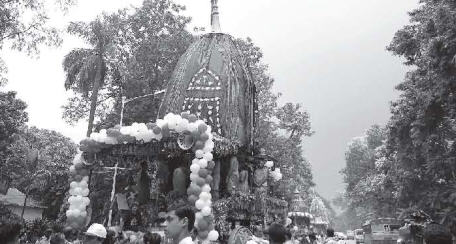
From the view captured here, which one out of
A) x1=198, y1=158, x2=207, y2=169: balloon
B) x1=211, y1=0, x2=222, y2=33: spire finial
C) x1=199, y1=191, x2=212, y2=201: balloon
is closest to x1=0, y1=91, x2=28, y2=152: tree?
x1=211, y1=0, x2=222, y2=33: spire finial

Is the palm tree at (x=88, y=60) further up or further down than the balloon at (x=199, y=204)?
further up

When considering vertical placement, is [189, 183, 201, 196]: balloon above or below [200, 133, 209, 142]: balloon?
below

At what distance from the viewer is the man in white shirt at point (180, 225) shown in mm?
4164

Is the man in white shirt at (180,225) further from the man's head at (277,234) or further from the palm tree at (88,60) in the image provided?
the palm tree at (88,60)

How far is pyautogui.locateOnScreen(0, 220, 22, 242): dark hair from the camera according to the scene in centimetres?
348

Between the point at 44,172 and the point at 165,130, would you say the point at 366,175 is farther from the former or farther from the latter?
the point at 165,130

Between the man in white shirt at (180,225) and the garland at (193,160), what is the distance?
6764 mm

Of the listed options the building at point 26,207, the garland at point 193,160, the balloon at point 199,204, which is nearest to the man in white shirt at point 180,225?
the garland at point 193,160

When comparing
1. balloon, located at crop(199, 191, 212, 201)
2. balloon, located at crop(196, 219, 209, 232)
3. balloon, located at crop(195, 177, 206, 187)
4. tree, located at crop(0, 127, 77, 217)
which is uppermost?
tree, located at crop(0, 127, 77, 217)

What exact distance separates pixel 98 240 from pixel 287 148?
84.0 feet

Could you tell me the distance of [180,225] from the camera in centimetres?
417

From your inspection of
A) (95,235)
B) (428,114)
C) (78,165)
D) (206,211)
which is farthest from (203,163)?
(428,114)

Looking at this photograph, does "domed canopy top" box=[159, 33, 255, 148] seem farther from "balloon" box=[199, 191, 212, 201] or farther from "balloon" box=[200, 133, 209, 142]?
"balloon" box=[199, 191, 212, 201]

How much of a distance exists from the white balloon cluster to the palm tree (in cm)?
1065
